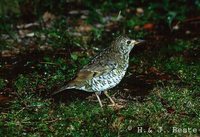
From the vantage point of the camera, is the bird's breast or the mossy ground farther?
the bird's breast

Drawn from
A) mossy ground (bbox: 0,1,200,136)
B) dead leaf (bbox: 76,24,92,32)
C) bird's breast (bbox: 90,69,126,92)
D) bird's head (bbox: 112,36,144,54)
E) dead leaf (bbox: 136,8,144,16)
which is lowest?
mossy ground (bbox: 0,1,200,136)

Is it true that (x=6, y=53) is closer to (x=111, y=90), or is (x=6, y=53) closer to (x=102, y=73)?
(x=111, y=90)

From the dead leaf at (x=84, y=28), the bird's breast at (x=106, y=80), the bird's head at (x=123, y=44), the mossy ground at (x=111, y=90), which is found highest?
the bird's head at (x=123, y=44)

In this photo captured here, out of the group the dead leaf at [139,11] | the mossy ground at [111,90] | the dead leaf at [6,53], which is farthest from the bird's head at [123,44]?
the dead leaf at [139,11]

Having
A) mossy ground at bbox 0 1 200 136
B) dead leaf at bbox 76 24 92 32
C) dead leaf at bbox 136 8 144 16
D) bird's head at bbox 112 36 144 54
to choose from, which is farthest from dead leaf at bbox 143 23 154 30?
bird's head at bbox 112 36 144 54

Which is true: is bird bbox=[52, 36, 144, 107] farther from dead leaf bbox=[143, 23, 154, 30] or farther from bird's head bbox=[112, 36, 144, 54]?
dead leaf bbox=[143, 23, 154, 30]

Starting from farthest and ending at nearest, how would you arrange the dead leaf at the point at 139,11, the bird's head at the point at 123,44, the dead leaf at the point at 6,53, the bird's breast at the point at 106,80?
the dead leaf at the point at 139,11 < the dead leaf at the point at 6,53 < the bird's head at the point at 123,44 < the bird's breast at the point at 106,80

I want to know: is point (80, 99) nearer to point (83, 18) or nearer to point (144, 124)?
point (144, 124)

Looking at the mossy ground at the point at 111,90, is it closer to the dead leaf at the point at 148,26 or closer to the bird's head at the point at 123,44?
the dead leaf at the point at 148,26
